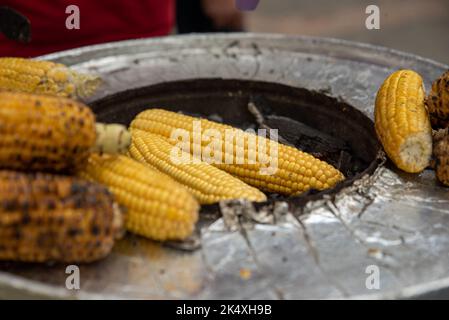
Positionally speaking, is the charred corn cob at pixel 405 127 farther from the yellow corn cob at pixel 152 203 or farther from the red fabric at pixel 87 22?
the red fabric at pixel 87 22

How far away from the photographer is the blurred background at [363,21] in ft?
22.0

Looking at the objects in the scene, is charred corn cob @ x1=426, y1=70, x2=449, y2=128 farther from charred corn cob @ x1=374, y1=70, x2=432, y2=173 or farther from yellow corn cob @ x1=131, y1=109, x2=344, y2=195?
yellow corn cob @ x1=131, y1=109, x2=344, y2=195

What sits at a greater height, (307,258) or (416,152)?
(416,152)

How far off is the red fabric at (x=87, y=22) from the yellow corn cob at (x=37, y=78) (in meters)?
0.77

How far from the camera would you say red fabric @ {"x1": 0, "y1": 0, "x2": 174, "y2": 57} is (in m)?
3.12

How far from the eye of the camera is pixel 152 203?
1655 millimetres

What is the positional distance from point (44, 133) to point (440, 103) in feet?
4.50

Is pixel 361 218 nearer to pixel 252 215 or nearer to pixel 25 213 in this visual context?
pixel 252 215

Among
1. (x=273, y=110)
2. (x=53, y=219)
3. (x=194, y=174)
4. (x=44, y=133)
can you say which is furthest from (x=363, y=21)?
(x=53, y=219)

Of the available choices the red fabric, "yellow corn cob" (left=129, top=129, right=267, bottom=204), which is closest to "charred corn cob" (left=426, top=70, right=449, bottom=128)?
"yellow corn cob" (left=129, top=129, right=267, bottom=204)

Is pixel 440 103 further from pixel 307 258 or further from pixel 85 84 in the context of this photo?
pixel 85 84

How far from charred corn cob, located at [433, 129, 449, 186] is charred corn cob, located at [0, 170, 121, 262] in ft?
3.79

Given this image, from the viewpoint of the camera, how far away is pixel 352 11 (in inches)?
293
